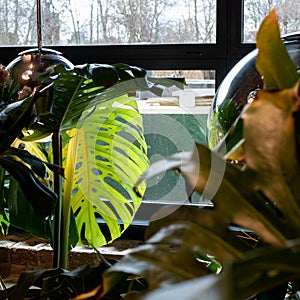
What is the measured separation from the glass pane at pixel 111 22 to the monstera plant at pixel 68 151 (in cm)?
43

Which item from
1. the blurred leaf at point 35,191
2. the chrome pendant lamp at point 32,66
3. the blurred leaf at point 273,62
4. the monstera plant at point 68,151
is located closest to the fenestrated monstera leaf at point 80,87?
the monstera plant at point 68,151

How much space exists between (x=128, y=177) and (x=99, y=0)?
35.1 inches

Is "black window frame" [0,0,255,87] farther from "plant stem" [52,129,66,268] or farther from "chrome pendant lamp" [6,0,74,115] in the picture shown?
"plant stem" [52,129,66,268]

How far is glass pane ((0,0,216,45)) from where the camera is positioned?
260cm

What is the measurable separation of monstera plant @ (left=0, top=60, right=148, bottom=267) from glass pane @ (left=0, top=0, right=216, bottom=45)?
16.8 inches

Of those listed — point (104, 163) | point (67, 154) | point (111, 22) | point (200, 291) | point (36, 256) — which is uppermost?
point (111, 22)

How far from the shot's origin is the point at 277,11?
247 centimetres

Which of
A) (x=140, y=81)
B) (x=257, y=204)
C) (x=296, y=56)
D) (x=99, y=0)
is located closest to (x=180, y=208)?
(x=257, y=204)

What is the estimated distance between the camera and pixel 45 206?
0.96 metres

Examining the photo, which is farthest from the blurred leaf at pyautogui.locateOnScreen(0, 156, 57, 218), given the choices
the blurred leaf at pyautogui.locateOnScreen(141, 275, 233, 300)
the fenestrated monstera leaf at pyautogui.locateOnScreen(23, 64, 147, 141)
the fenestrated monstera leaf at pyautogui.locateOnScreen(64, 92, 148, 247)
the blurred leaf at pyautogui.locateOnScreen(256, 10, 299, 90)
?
the fenestrated monstera leaf at pyautogui.locateOnScreen(64, 92, 148, 247)

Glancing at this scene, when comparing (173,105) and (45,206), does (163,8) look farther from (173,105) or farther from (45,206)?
(45,206)

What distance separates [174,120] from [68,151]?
3.24 ft

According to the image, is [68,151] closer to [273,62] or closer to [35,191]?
[35,191]

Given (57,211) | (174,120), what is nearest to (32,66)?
(57,211)
